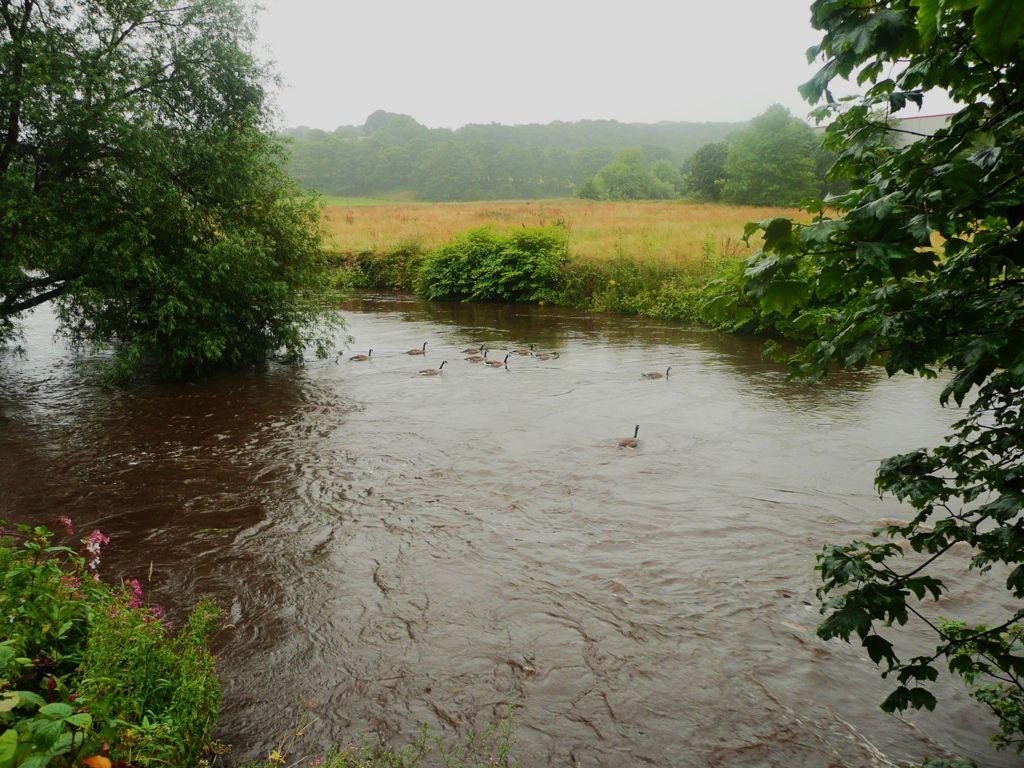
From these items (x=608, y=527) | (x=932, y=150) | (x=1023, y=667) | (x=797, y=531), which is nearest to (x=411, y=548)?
(x=608, y=527)

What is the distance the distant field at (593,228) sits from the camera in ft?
88.7

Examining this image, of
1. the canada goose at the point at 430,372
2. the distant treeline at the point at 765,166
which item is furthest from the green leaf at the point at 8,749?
the distant treeline at the point at 765,166

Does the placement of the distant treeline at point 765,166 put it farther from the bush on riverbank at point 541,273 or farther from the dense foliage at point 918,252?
the dense foliage at point 918,252

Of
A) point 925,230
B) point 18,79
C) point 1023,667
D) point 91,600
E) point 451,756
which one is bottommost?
point 451,756

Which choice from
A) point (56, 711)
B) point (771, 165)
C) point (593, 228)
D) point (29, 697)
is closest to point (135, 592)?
point (29, 697)

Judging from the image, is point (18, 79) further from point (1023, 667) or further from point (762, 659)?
point (1023, 667)

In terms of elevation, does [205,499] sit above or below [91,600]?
below

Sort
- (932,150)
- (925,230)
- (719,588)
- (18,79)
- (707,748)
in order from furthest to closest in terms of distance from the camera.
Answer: (18,79)
(719,588)
(707,748)
(932,150)
(925,230)

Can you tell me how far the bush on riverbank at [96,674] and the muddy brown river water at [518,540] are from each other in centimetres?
94

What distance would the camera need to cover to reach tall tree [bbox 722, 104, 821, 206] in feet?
178

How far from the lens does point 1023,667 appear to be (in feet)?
9.62

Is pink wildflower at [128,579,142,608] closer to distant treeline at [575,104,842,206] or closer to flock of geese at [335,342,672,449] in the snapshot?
flock of geese at [335,342,672,449]

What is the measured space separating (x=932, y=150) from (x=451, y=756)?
4.63m

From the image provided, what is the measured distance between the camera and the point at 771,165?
5462cm
